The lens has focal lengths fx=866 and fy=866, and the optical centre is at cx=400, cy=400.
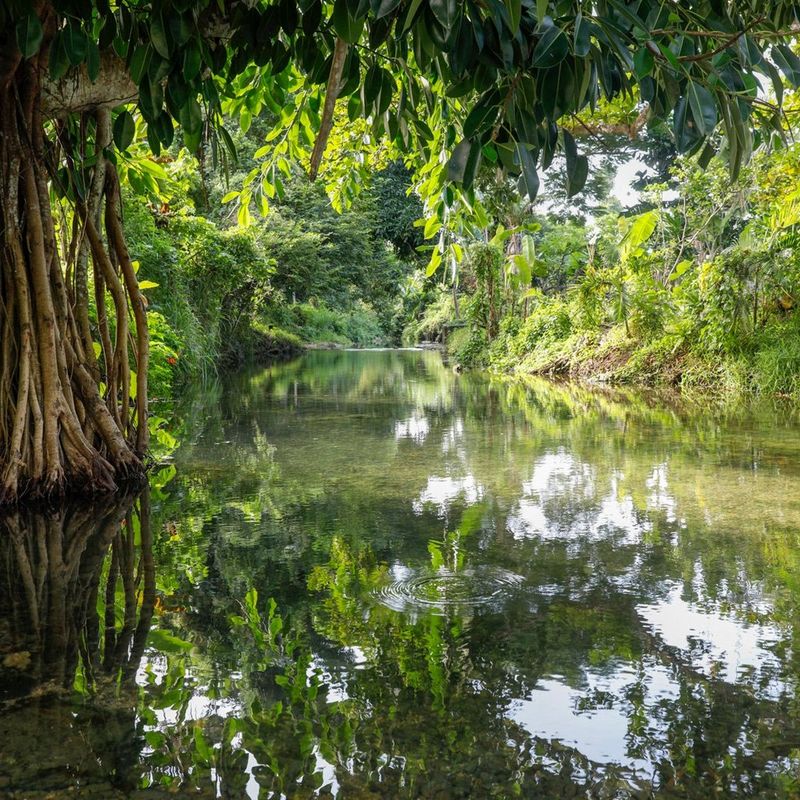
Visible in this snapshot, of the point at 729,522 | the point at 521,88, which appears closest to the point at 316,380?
the point at 729,522

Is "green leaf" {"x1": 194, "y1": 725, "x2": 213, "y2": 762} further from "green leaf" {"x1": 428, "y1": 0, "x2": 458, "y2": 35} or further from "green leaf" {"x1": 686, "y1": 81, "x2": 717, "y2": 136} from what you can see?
"green leaf" {"x1": 686, "y1": 81, "x2": 717, "y2": 136}

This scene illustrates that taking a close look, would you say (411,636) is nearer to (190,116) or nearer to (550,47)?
(550,47)

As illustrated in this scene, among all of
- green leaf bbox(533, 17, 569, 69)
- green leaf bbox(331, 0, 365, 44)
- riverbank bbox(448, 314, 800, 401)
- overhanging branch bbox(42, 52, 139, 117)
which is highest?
overhanging branch bbox(42, 52, 139, 117)

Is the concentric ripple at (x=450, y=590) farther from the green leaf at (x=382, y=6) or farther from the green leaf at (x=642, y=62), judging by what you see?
the green leaf at (x=382, y=6)

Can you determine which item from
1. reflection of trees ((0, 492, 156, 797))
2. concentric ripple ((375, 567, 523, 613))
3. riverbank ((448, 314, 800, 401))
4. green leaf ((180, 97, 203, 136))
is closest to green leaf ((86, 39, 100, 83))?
green leaf ((180, 97, 203, 136))

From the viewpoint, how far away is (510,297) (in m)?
22.6

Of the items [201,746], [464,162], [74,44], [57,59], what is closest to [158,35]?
[74,44]

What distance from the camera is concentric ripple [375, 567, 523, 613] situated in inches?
126

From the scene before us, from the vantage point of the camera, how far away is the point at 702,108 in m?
2.53

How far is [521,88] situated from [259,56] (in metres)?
1.42

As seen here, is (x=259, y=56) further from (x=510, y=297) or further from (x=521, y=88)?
(x=510, y=297)

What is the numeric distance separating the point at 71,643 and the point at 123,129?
232 centimetres

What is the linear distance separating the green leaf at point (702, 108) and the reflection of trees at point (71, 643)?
2271 millimetres

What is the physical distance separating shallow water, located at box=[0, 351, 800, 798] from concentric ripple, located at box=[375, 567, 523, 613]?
0.05 ft
